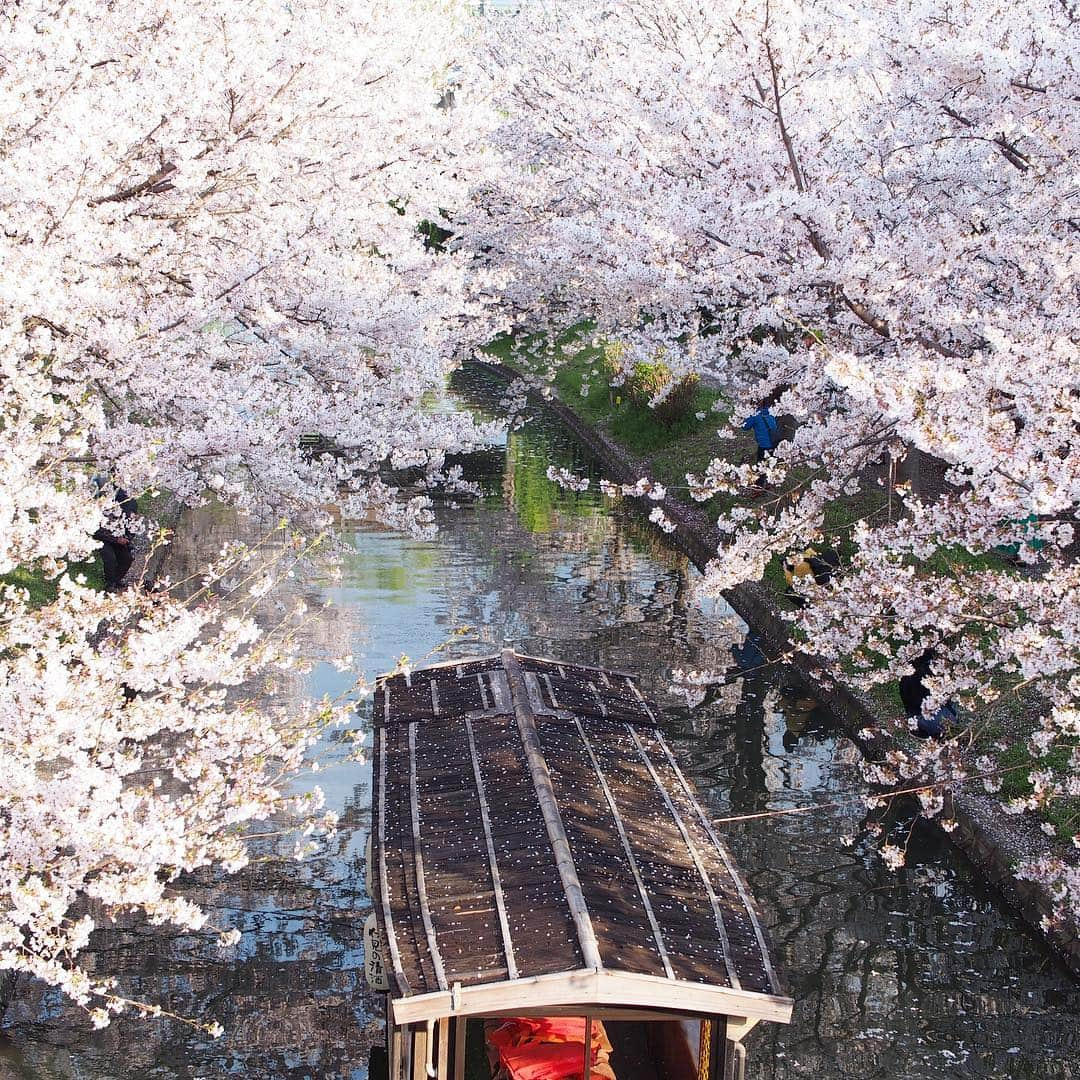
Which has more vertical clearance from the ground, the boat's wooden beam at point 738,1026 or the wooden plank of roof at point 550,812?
the wooden plank of roof at point 550,812

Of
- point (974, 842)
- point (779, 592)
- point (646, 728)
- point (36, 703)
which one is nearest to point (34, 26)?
point (36, 703)

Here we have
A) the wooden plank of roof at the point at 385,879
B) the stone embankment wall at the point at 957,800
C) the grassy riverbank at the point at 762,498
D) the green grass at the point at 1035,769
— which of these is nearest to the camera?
the wooden plank of roof at the point at 385,879

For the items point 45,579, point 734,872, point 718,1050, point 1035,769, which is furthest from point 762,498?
point 718,1050

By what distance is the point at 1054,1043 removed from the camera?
989cm

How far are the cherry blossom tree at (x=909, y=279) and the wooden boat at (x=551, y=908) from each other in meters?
2.49

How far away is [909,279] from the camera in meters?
10.9

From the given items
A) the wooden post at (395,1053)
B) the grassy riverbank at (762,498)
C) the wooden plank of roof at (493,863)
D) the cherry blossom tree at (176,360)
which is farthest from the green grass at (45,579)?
the grassy riverbank at (762,498)

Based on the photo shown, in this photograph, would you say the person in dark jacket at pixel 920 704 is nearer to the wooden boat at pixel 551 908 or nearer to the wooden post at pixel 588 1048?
the wooden boat at pixel 551 908

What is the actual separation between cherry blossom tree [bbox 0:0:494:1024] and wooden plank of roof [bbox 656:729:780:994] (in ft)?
9.37

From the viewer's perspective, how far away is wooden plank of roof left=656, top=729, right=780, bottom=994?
7785mm

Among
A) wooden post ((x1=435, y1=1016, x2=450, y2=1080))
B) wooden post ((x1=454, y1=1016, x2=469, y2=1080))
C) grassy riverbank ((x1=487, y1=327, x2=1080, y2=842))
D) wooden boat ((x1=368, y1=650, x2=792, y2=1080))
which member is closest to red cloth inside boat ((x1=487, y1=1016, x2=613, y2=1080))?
wooden boat ((x1=368, y1=650, x2=792, y2=1080))

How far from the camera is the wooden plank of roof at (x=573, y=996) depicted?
23.3 feet

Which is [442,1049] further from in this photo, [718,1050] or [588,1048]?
[718,1050]

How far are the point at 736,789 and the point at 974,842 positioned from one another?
9.38 ft
